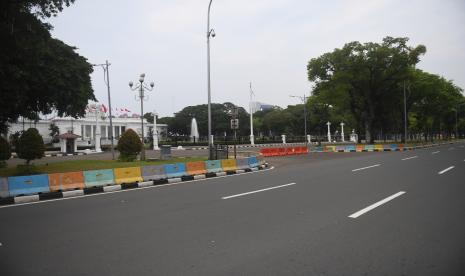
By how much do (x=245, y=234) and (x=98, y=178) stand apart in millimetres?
8376

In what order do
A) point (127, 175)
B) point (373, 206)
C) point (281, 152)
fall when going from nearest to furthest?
point (373, 206) → point (127, 175) → point (281, 152)

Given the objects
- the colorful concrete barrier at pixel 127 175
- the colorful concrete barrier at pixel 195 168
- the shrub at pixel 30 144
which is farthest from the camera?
the shrub at pixel 30 144

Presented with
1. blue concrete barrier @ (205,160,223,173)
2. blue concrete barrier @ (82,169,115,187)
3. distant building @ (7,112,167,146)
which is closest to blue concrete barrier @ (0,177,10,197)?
blue concrete barrier @ (82,169,115,187)

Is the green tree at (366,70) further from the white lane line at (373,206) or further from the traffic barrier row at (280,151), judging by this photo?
the white lane line at (373,206)

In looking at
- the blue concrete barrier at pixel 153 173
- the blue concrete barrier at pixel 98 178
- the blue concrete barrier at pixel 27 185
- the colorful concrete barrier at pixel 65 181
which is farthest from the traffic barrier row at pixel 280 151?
the blue concrete barrier at pixel 27 185

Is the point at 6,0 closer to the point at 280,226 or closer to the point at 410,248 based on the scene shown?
the point at 280,226

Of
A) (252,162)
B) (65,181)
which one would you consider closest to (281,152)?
(252,162)

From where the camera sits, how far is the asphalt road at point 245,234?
442 cm

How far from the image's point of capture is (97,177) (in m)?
12.5

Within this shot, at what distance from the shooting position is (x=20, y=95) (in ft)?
52.4

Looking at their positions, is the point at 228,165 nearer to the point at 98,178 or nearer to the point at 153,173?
the point at 153,173

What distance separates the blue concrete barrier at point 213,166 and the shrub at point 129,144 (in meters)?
9.09

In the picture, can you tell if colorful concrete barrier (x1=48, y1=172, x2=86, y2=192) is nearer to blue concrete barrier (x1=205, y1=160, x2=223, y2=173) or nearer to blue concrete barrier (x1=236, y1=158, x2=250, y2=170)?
blue concrete barrier (x1=205, y1=160, x2=223, y2=173)

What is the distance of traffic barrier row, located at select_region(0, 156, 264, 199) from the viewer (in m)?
10.6
